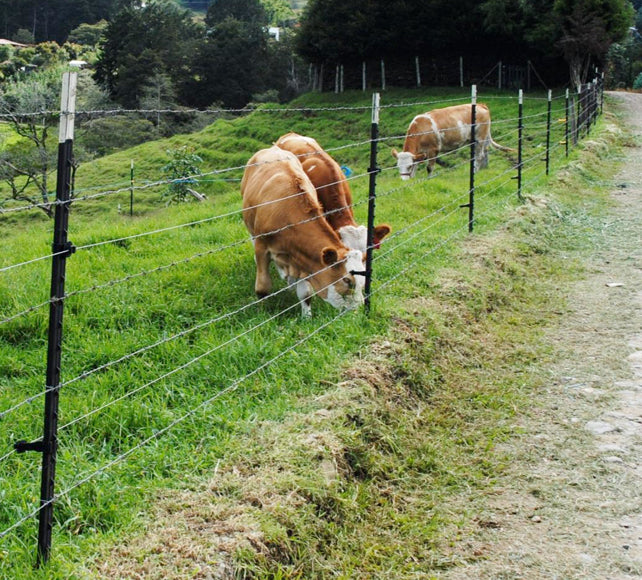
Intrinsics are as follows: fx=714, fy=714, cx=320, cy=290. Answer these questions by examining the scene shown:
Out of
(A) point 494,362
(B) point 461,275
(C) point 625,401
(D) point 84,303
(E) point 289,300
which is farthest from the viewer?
(B) point 461,275

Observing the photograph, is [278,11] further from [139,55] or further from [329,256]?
[329,256]

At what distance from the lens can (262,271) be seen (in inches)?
248

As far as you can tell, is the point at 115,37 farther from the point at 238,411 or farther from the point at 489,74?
the point at 238,411

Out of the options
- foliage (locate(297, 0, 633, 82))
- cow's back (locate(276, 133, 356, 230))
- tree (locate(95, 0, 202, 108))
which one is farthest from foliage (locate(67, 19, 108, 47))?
cow's back (locate(276, 133, 356, 230))

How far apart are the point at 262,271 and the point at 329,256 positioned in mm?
847

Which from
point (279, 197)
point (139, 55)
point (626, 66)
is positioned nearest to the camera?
point (279, 197)

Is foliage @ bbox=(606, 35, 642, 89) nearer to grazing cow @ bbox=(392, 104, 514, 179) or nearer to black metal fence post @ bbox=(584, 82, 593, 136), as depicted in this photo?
black metal fence post @ bbox=(584, 82, 593, 136)

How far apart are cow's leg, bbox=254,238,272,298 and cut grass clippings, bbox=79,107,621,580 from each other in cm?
108

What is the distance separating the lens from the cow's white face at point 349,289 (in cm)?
583

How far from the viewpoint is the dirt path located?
327 centimetres

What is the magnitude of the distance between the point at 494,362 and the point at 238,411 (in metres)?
2.33

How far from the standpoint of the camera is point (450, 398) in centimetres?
489

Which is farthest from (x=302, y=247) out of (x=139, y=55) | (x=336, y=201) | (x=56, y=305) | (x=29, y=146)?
(x=139, y=55)

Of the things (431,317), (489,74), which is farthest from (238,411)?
(489,74)
